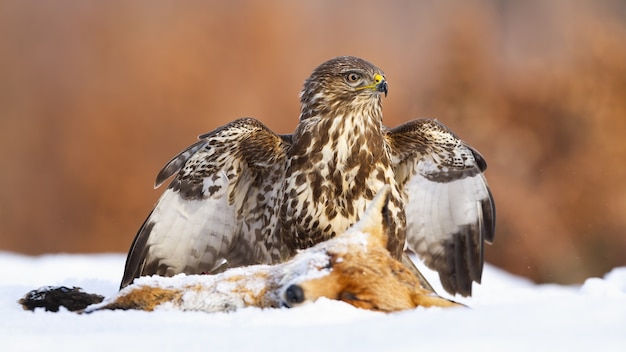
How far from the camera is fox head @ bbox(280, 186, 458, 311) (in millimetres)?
2619

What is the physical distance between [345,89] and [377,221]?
5.52 ft

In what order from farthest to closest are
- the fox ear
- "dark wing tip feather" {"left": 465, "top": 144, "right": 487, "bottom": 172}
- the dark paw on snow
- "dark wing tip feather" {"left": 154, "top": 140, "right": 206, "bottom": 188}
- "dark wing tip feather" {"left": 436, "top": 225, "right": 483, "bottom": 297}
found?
"dark wing tip feather" {"left": 436, "top": 225, "right": 483, "bottom": 297}, "dark wing tip feather" {"left": 465, "top": 144, "right": 487, "bottom": 172}, "dark wing tip feather" {"left": 154, "top": 140, "right": 206, "bottom": 188}, the dark paw on snow, the fox ear

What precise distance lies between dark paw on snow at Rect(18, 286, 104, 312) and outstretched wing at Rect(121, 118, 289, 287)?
0.94m

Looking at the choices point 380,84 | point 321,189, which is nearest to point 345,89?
point 380,84

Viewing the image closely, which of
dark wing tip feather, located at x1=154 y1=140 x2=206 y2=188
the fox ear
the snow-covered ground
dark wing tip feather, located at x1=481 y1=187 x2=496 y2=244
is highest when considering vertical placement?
dark wing tip feather, located at x1=154 y1=140 x2=206 y2=188

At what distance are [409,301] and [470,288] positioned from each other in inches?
104

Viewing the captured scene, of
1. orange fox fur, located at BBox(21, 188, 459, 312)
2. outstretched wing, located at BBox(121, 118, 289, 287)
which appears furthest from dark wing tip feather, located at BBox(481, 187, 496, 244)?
orange fox fur, located at BBox(21, 188, 459, 312)

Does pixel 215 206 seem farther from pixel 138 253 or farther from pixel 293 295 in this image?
pixel 293 295

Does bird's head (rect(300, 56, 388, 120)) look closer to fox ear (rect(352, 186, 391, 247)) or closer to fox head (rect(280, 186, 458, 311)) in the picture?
fox ear (rect(352, 186, 391, 247))

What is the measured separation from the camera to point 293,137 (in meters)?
4.80

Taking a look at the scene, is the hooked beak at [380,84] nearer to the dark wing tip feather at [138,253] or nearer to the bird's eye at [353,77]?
the bird's eye at [353,77]

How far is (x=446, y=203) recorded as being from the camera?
5305mm

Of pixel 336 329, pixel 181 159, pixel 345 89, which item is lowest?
pixel 336 329

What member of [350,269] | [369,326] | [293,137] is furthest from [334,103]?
[369,326]
